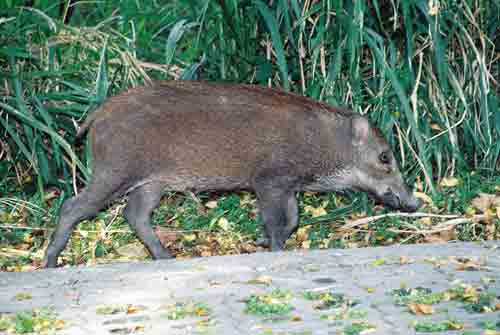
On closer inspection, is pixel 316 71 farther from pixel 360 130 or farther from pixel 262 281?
pixel 262 281

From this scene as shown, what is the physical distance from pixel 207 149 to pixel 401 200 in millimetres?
1212

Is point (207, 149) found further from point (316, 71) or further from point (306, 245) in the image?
point (316, 71)

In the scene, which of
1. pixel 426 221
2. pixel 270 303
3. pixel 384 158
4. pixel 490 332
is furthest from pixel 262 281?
pixel 384 158

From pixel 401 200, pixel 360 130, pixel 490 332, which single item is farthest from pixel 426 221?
pixel 490 332

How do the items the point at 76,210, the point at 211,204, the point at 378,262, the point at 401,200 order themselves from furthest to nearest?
the point at 211,204 < the point at 401,200 < the point at 76,210 < the point at 378,262

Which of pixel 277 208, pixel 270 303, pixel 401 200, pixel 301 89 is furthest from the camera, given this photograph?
pixel 301 89

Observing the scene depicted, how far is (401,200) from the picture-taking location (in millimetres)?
5914

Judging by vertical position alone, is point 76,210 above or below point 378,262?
below

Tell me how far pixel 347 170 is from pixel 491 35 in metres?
1.50

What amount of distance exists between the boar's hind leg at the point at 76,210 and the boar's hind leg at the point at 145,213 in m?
0.30

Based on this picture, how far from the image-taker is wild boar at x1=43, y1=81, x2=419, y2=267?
17.5 ft

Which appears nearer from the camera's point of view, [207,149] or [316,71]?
[207,149]

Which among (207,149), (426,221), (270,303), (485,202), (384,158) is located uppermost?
(270,303)

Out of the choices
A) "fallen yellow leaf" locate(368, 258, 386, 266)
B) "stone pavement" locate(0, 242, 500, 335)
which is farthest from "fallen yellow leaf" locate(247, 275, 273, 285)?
"fallen yellow leaf" locate(368, 258, 386, 266)
